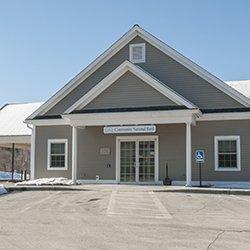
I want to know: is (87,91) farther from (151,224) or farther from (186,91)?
(151,224)

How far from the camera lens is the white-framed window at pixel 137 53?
25.4 metres

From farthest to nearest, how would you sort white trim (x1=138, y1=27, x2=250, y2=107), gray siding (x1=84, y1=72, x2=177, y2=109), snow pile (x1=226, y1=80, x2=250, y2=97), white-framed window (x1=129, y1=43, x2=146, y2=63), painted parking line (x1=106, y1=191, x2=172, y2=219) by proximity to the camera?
snow pile (x1=226, y1=80, x2=250, y2=97)
white-framed window (x1=129, y1=43, x2=146, y2=63)
gray siding (x1=84, y1=72, x2=177, y2=109)
white trim (x1=138, y1=27, x2=250, y2=107)
painted parking line (x1=106, y1=191, x2=172, y2=219)

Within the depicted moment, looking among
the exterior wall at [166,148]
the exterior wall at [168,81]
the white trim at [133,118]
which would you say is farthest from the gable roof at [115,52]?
the white trim at [133,118]

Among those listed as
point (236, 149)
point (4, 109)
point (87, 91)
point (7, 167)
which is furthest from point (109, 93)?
point (7, 167)

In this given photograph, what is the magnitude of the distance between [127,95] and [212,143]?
4.68m

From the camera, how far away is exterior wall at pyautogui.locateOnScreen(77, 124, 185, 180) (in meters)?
23.6

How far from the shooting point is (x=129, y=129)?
22734mm

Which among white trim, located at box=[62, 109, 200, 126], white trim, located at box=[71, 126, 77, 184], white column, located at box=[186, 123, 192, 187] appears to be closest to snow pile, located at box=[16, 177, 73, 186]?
white trim, located at box=[71, 126, 77, 184]

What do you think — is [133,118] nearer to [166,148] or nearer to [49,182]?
[166,148]

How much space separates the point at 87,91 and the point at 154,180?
234 inches

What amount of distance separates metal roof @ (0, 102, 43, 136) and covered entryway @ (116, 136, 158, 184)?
7496 mm

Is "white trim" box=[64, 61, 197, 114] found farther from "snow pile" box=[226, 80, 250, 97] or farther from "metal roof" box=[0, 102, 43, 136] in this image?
"metal roof" box=[0, 102, 43, 136]

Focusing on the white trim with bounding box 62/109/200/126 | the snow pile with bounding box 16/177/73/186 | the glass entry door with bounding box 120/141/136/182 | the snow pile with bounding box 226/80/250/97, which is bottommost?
the snow pile with bounding box 16/177/73/186

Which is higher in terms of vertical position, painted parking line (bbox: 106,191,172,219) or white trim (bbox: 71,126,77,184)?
white trim (bbox: 71,126,77,184)
